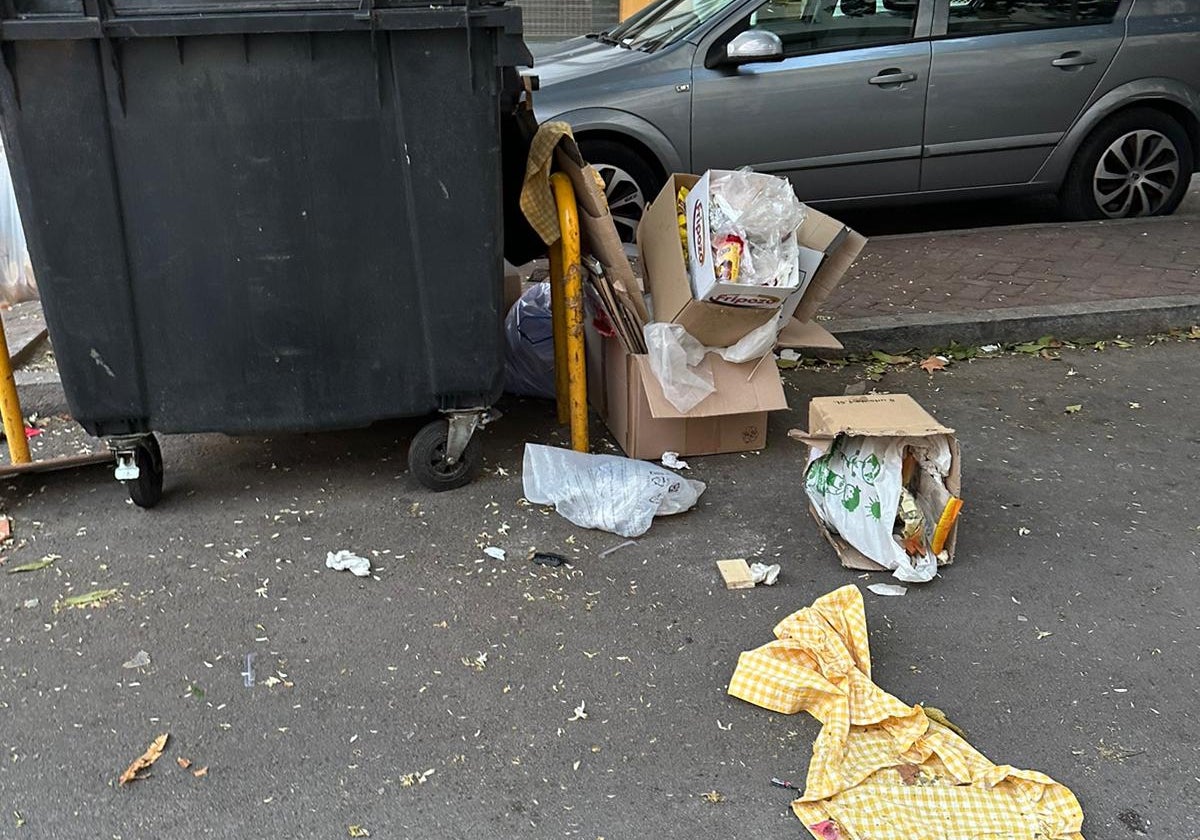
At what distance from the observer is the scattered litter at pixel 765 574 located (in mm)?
3256

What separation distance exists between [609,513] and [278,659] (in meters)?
1.12

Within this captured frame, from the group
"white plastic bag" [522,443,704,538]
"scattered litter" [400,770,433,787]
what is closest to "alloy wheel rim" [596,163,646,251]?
"white plastic bag" [522,443,704,538]

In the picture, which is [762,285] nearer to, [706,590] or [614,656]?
[706,590]

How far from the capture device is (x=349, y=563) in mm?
3316

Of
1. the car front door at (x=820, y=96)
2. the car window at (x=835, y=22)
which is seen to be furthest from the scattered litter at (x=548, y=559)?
the car window at (x=835, y=22)

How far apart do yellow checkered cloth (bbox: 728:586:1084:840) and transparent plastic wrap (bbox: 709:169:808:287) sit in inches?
47.9

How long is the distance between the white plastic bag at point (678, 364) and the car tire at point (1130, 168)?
4.09 m

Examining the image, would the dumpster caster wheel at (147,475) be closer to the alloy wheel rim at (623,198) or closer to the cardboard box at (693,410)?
the cardboard box at (693,410)

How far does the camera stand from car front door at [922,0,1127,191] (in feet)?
20.8

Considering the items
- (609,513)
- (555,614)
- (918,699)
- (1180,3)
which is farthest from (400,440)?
(1180,3)

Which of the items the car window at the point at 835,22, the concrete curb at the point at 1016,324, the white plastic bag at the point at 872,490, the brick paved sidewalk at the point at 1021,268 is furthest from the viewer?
the car window at the point at 835,22

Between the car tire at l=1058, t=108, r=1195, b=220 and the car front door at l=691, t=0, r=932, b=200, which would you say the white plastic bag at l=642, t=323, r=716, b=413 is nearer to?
the car front door at l=691, t=0, r=932, b=200

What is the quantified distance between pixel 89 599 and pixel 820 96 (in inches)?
183

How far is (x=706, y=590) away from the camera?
127 inches
